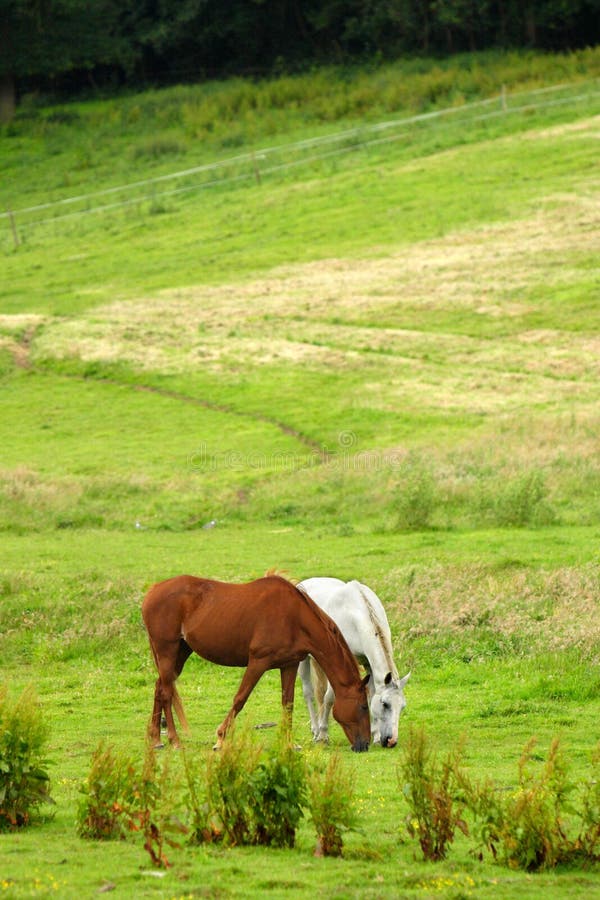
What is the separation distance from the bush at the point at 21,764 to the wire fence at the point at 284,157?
2142 inches

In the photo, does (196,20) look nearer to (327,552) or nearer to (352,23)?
(352,23)

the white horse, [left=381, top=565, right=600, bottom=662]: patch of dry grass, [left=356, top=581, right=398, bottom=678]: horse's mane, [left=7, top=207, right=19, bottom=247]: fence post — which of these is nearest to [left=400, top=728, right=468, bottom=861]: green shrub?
the white horse

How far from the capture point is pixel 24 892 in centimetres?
899

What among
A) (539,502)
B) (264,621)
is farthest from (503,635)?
(539,502)

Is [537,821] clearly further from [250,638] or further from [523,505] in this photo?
[523,505]

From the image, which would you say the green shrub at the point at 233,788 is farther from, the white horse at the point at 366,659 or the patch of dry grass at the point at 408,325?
the patch of dry grass at the point at 408,325

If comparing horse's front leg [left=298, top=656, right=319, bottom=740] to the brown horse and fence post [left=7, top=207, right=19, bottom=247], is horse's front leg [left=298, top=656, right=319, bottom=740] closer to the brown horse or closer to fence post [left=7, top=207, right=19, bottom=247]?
the brown horse

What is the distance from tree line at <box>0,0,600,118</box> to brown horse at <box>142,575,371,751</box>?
64.9m

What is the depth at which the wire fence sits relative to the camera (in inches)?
2566

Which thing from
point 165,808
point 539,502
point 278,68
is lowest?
point 539,502

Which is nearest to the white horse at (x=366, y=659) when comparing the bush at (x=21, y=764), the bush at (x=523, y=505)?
the bush at (x=21, y=764)

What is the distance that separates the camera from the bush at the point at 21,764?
11047 mm

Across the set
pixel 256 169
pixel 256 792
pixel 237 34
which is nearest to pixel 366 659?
pixel 256 792

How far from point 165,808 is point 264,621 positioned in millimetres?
3742
